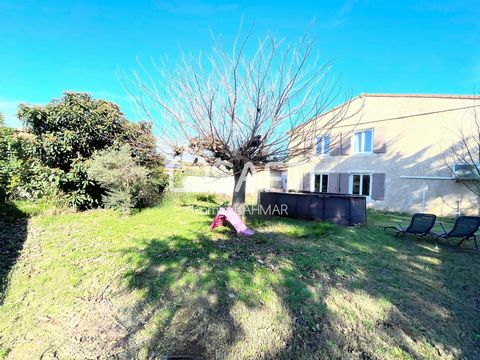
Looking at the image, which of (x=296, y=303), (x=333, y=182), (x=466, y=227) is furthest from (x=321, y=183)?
(x=296, y=303)

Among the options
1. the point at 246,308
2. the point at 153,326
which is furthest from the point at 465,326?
the point at 153,326

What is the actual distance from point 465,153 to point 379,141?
387 cm

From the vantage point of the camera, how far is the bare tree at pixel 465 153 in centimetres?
1161

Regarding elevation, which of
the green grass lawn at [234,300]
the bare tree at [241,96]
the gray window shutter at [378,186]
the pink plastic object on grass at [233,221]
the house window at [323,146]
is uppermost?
the bare tree at [241,96]

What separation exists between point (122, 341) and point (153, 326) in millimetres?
329

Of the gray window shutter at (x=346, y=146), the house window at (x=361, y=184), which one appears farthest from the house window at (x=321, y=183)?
the gray window shutter at (x=346, y=146)

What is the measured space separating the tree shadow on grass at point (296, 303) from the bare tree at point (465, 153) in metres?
9.12

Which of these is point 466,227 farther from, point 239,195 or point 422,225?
point 239,195

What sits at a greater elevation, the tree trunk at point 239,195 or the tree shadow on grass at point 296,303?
the tree trunk at point 239,195

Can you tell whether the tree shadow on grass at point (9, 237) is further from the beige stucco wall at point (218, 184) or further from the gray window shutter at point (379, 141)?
the gray window shutter at point (379, 141)

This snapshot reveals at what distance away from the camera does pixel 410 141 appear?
43.5 feet

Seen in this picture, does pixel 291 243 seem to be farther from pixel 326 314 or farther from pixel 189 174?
pixel 189 174

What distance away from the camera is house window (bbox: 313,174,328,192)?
1670cm

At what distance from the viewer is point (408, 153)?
13297 millimetres
